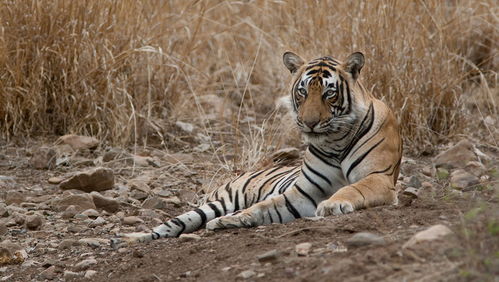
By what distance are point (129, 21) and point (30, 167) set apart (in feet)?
5.08

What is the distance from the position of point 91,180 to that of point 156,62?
178 cm

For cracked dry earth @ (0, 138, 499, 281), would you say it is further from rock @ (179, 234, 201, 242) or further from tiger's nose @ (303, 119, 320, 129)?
tiger's nose @ (303, 119, 320, 129)

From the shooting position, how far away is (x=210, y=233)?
5.53 metres

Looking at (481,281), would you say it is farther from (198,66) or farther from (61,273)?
(198,66)

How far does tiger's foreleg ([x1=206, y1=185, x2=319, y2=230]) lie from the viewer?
18.2 feet

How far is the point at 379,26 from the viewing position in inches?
300

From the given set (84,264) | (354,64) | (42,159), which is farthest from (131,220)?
(354,64)

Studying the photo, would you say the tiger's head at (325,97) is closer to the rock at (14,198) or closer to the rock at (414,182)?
the rock at (414,182)

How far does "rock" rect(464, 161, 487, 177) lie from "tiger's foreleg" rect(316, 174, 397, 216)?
1618 mm

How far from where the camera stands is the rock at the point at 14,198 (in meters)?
6.75

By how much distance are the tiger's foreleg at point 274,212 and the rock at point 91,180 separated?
1601 millimetres

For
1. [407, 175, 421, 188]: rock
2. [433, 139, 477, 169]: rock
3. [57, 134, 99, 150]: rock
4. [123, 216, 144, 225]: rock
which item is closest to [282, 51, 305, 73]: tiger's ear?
[407, 175, 421, 188]: rock

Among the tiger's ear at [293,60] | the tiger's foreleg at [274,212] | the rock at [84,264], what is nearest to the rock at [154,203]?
the tiger's foreleg at [274,212]

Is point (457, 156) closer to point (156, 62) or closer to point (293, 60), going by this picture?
point (293, 60)
